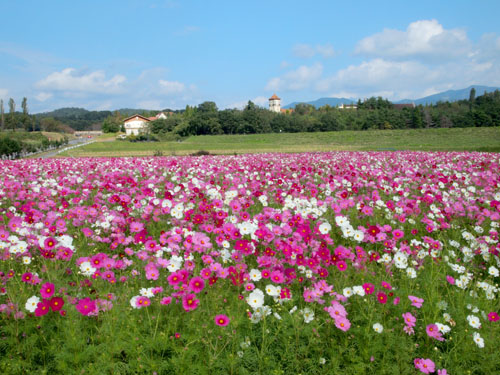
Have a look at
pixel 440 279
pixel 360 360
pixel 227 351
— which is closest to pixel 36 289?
pixel 227 351

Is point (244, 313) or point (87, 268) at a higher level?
point (87, 268)

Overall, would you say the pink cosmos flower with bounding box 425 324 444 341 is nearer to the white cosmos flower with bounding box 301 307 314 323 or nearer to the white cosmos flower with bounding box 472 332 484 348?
the white cosmos flower with bounding box 472 332 484 348

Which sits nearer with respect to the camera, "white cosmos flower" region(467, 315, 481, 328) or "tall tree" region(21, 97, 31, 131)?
"white cosmos flower" region(467, 315, 481, 328)

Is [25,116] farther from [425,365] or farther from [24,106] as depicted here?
[425,365]

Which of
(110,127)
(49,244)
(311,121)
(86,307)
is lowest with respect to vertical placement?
(86,307)

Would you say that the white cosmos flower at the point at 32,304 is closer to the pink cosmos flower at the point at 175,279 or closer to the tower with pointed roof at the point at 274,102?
the pink cosmos flower at the point at 175,279

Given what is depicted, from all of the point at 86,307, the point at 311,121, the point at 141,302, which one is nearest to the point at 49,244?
the point at 86,307

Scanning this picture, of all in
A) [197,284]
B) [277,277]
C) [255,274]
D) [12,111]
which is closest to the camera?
[197,284]

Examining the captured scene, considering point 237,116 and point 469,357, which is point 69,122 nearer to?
point 237,116

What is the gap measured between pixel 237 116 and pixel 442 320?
9405 cm

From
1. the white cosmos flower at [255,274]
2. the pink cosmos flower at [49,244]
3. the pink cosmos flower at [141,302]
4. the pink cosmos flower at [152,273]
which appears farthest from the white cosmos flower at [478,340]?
the pink cosmos flower at [49,244]

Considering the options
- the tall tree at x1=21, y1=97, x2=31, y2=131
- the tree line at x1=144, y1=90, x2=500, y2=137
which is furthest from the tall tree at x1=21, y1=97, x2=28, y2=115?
the tree line at x1=144, y1=90, x2=500, y2=137

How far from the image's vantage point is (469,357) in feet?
7.54

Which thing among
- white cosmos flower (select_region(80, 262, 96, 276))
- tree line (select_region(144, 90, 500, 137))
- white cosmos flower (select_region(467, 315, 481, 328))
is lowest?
white cosmos flower (select_region(467, 315, 481, 328))
